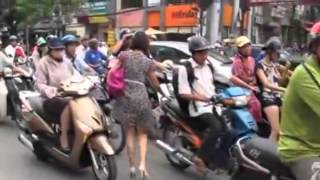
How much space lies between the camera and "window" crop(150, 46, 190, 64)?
1278 cm

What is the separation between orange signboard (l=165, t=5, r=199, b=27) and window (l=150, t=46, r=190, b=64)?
2030 centimetres

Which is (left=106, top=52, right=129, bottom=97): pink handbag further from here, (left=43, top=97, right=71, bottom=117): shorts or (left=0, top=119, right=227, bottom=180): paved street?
(left=0, top=119, right=227, bottom=180): paved street

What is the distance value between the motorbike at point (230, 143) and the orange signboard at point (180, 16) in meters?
26.6

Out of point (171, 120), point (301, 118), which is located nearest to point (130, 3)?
point (171, 120)

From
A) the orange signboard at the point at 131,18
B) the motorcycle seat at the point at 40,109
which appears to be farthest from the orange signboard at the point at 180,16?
the motorcycle seat at the point at 40,109

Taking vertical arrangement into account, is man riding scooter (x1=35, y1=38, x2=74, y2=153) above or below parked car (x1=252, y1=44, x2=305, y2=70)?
above

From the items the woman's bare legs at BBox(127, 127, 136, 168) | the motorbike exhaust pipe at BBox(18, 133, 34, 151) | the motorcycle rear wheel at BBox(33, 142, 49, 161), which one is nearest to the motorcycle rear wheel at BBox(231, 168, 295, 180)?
the woman's bare legs at BBox(127, 127, 136, 168)

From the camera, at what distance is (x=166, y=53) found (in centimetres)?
1307

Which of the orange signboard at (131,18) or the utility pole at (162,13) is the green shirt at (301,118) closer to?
the utility pole at (162,13)

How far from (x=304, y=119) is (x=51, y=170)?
4054 millimetres

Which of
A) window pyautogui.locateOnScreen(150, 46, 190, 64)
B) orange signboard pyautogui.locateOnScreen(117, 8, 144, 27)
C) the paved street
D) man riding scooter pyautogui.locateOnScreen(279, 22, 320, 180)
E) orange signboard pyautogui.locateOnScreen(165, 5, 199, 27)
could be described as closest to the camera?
man riding scooter pyautogui.locateOnScreen(279, 22, 320, 180)

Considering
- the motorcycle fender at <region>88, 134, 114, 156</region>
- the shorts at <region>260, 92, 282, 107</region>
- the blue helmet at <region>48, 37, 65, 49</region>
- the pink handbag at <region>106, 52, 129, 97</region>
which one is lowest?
the motorcycle fender at <region>88, 134, 114, 156</region>

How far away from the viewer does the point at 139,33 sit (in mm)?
6363

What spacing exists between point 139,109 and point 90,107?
0.51 m
